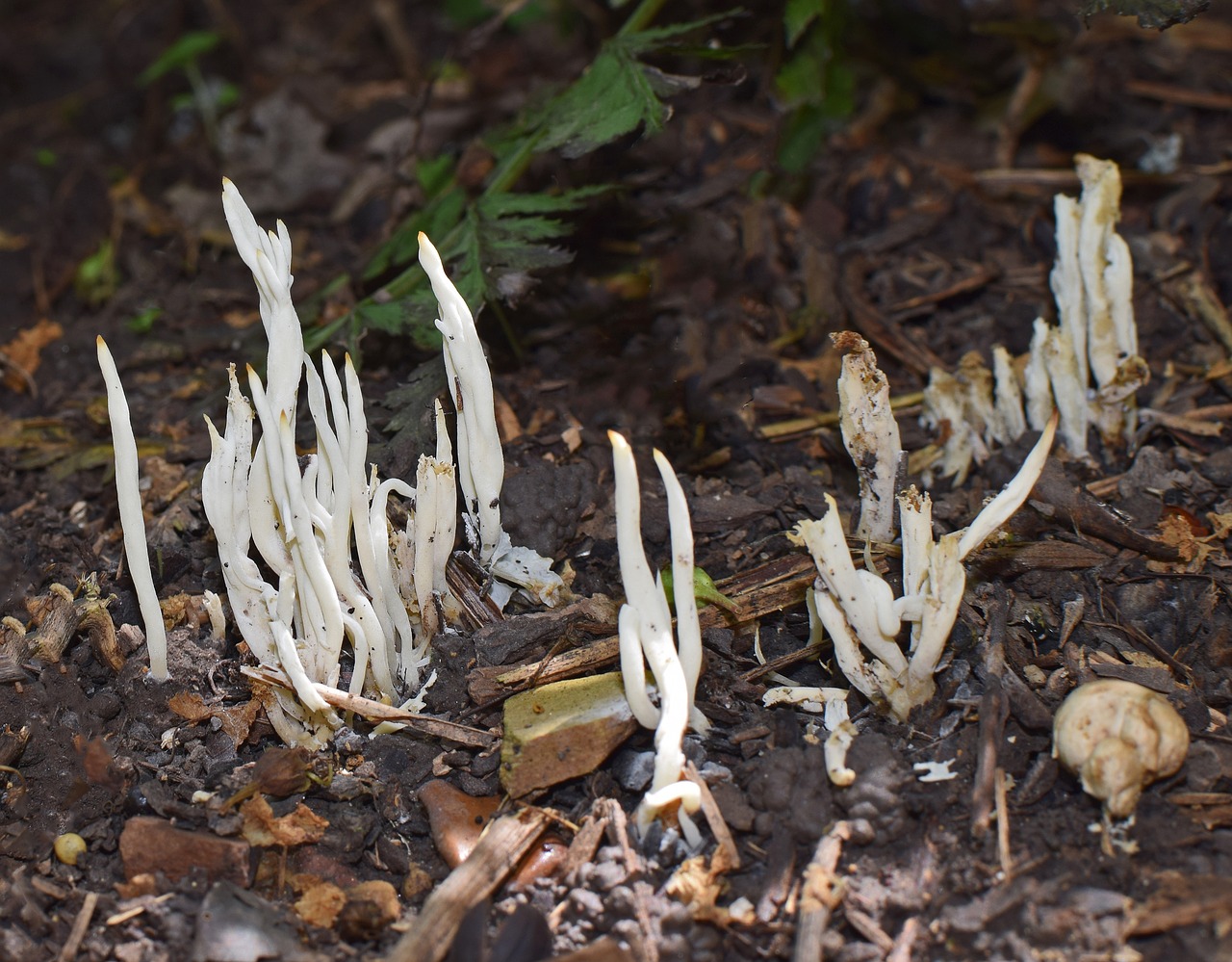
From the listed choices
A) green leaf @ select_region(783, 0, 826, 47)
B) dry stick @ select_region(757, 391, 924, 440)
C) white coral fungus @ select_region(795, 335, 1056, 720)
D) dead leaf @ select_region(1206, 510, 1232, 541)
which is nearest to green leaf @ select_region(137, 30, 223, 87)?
green leaf @ select_region(783, 0, 826, 47)

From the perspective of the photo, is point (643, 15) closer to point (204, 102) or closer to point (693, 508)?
point (693, 508)

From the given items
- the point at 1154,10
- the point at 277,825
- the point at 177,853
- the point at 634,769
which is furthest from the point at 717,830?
the point at 1154,10

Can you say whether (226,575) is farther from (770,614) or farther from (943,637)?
(943,637)

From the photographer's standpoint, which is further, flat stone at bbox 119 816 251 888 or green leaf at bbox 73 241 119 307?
green leaf at bbox 73 241 119 307

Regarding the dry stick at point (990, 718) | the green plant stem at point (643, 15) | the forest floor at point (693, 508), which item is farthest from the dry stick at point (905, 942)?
the green plant stem at point (643, 15)

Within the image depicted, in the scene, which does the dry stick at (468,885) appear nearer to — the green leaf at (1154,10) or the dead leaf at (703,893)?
the dead leaf at (703,893)

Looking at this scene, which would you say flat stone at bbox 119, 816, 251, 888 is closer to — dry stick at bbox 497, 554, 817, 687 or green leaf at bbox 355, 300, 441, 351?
dry stick at bbox 497, 554, 817, 687
